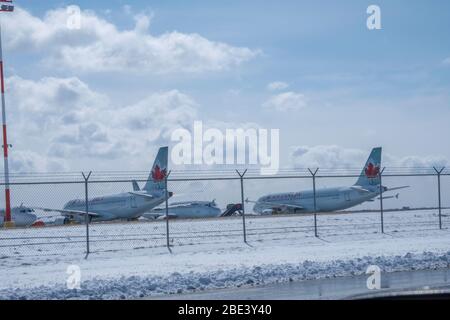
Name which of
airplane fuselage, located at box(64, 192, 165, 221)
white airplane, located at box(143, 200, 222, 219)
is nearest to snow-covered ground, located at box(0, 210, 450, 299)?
airplane fuselage, located at box(64, 192, 165, 221)

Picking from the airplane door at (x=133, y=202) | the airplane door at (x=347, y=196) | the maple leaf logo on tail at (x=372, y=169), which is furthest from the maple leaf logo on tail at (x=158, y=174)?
the airplane door at (x=347, y=196)

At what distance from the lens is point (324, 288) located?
10.1 m

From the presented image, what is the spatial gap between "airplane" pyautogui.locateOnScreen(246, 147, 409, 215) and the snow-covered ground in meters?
22.1

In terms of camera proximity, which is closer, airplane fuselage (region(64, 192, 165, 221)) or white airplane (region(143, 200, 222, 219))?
airplane fuselage (region(64, 192, 165, 221))

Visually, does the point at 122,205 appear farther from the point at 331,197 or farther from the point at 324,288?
the point at 324,288

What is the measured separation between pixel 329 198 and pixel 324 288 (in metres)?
36.0

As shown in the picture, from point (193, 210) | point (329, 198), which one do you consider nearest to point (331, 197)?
point (329, 198)

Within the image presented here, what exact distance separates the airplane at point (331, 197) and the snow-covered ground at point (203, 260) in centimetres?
2213

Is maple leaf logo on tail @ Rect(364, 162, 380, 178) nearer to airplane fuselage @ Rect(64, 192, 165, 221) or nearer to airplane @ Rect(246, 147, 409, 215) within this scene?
airplane @ Rect(246, 147, 409, 215)

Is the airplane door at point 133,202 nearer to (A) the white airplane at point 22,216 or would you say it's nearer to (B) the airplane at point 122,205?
(B) the airplane at point 122,205

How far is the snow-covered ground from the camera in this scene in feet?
34.6
